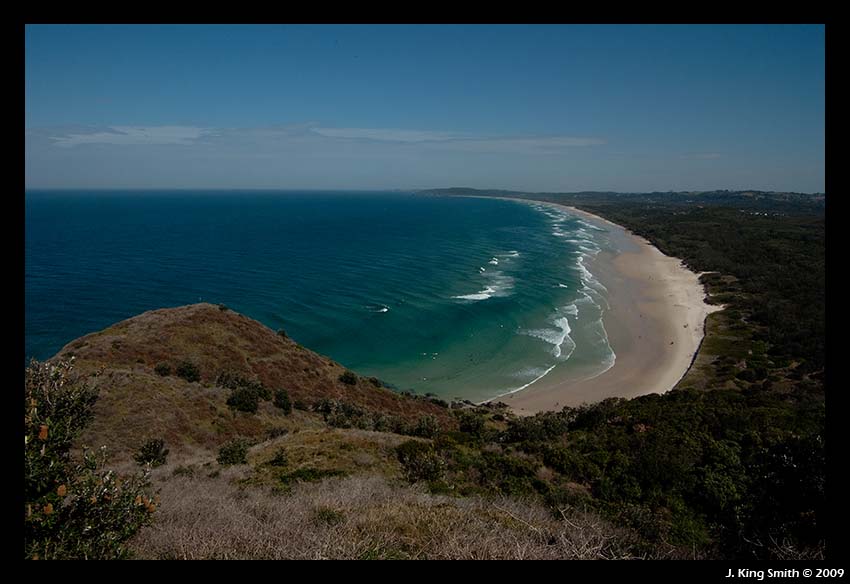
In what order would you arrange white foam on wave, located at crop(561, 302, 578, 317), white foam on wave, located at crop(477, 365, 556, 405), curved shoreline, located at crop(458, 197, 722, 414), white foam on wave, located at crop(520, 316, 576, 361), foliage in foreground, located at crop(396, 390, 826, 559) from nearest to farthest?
foliage in foreground, located at crop(396, 390, 826, 559)
white foam on wave, located at crop(477, 365, 556, 405)
curved shoreline, located at crop(458, 197, 722, 414)
white foam on wave, located at crop(520, 316, 576, 361)
white foam on wave, located at crop(561, 302, 578, 317)

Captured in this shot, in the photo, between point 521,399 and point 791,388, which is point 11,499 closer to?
point 521,399

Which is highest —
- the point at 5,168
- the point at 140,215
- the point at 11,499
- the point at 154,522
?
the point at 140,215

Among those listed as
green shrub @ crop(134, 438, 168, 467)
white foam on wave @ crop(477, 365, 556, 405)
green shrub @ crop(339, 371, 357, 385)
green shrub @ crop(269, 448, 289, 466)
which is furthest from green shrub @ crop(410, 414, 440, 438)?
white foam on wave @ crop(477, 365, 556, 405)

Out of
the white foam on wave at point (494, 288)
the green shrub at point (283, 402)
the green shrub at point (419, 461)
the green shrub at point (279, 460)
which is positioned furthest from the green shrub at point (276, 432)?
the white foam on wave at point (494, 288)

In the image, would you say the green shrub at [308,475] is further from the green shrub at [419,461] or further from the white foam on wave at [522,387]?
the white foam on wave at [522,387]

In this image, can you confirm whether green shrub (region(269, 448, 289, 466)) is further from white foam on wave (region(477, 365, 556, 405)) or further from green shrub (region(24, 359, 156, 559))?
white foam on wave (region(477, 365, 556, 405))

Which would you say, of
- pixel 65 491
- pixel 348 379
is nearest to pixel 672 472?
pixel 65 491
